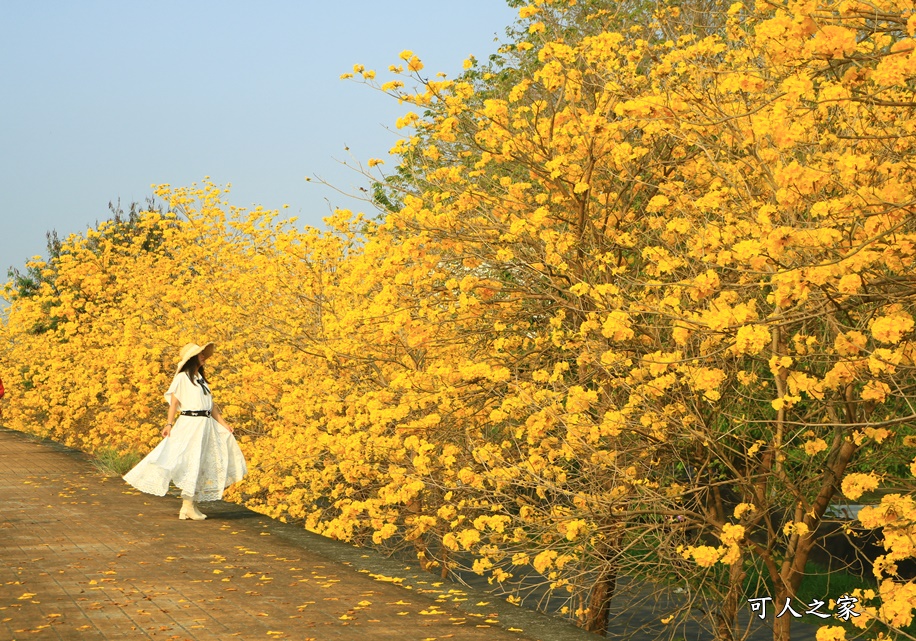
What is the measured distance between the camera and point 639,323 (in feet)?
23.6

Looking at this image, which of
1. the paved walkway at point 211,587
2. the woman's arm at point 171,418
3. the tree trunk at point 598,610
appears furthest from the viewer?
the woman's arm at point 171,418

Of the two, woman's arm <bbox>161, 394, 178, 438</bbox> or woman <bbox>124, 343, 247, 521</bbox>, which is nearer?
woman <bbox>124, 343, 247, 521</bbox>

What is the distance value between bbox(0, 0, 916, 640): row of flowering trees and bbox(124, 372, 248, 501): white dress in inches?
33.1

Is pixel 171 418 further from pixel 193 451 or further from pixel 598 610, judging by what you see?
pixel 598 610

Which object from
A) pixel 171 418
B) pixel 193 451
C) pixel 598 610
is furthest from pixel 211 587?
pixel 598 610

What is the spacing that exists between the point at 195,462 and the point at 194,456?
0.06 m

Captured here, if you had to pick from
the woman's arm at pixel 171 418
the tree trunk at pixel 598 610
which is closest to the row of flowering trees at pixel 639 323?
the tree trunk at pixel 598 610

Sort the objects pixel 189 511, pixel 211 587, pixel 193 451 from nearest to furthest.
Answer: pixel 211 587, pixel 189 511, pixel 193 451

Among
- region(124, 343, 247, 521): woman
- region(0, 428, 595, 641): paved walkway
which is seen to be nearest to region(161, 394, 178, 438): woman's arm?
region(124, 343, 247, 521): woman

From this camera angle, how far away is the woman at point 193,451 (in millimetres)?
9391

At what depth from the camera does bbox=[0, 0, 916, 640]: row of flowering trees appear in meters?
5.02

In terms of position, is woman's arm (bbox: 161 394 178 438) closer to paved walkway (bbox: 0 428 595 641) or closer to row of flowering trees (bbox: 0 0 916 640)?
paved walkway (bbox: 0 428 595 641)

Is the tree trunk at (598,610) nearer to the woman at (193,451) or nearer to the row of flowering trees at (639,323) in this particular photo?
the row of flowering trees at (639,323)

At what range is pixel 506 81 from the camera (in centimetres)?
1897
